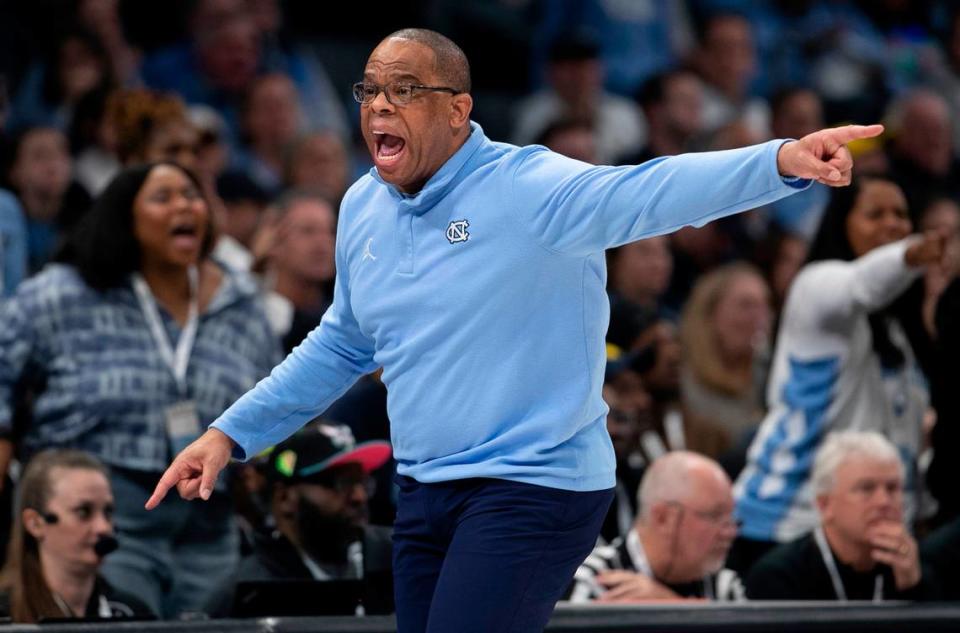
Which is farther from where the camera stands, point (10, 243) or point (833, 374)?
point (10, 243)

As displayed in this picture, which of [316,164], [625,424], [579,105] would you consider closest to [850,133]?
[625,424]

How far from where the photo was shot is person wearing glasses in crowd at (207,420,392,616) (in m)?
4.96

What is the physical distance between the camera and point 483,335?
324cm

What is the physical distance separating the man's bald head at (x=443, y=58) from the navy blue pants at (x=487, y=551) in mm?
750

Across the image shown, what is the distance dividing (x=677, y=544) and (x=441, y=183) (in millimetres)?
2234

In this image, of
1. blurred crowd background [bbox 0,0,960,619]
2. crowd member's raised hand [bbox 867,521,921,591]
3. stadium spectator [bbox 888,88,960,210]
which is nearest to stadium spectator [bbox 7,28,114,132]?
blurred crowd background [bbox 0,0,960,619]

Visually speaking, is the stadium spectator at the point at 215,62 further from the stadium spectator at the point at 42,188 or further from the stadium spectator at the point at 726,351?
the stadium spectator at the point at 726,351

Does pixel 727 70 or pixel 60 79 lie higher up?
pixel 727 70

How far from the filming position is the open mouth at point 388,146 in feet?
10.9

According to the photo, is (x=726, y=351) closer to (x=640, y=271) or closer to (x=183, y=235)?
(x=640, y=271)

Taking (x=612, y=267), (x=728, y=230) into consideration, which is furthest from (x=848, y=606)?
(x=728, y=230)

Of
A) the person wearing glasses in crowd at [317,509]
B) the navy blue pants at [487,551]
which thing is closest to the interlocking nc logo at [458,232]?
the navy blue pants at [487,551]

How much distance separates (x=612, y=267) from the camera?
7656 mm

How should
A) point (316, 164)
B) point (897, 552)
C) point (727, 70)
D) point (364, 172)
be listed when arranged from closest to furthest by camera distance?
1. point (897, 552)
2. point (316, 164)
3. point (364, 172)
4. point (727, 70)
